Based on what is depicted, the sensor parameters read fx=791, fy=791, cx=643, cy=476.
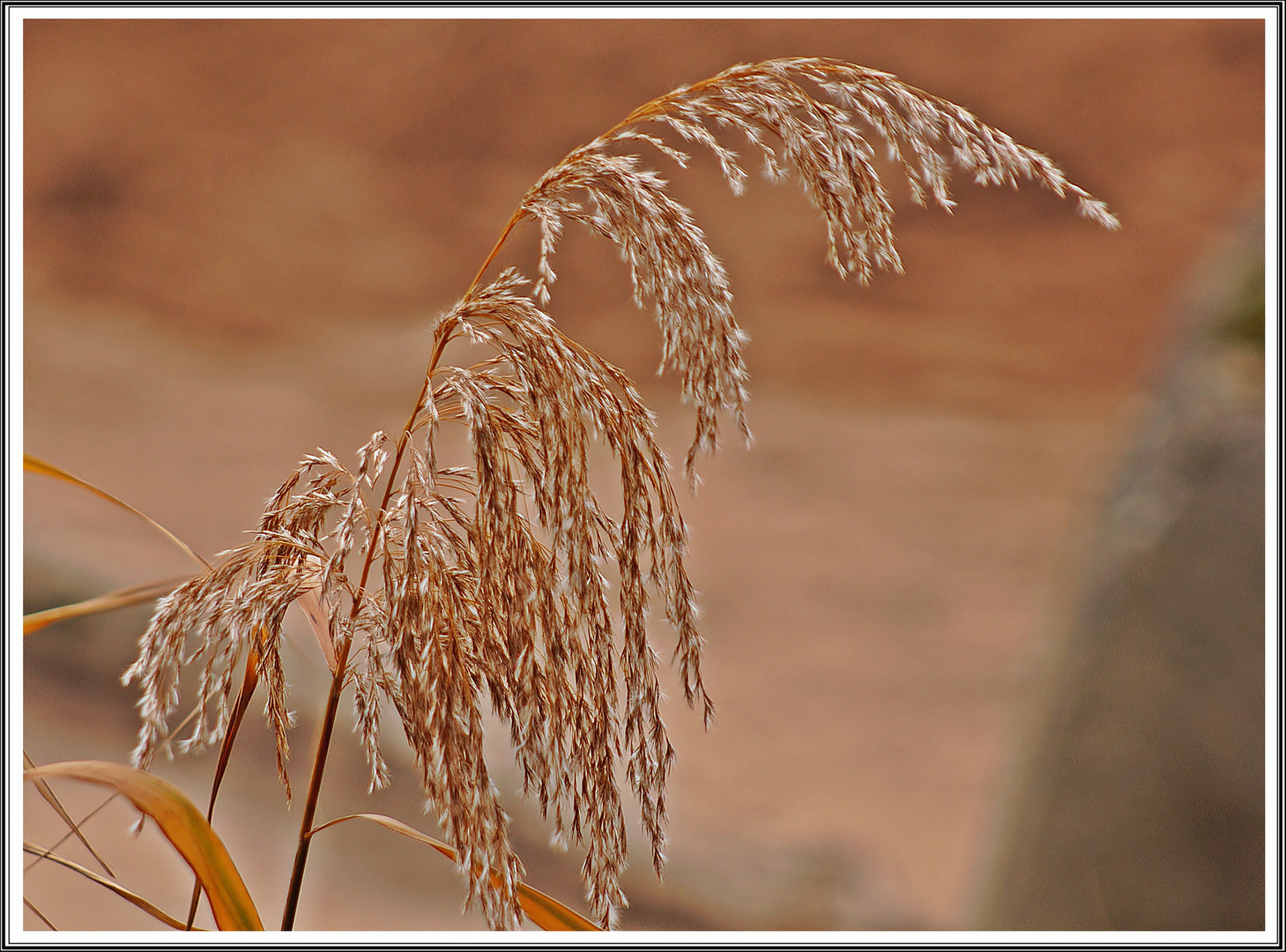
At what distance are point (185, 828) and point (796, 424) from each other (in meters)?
1.03

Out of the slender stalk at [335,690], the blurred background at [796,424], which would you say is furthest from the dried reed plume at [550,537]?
the blurred background at [796,424]

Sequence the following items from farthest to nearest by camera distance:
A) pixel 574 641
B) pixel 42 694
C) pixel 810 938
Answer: pixel 42 694 → pixel 810 938 → pixel 574 641

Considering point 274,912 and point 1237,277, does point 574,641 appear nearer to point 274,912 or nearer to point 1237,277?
point 274,912

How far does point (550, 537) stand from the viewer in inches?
22.7

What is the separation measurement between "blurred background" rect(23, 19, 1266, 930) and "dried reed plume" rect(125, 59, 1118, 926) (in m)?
0.44

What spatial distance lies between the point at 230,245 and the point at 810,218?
879 millimetres

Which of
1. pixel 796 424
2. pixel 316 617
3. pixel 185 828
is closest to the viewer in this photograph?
pixel 185 828

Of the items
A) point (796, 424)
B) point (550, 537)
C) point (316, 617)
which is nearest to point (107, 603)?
point (316, 617)

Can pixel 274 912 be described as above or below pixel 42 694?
below

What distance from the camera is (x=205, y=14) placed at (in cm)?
96

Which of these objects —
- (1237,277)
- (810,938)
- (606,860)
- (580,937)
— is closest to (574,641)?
(606,860)

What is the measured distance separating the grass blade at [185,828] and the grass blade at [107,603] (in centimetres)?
11

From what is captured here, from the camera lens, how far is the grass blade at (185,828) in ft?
1.76

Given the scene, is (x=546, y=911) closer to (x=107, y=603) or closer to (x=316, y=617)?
(x=316, y=617)
